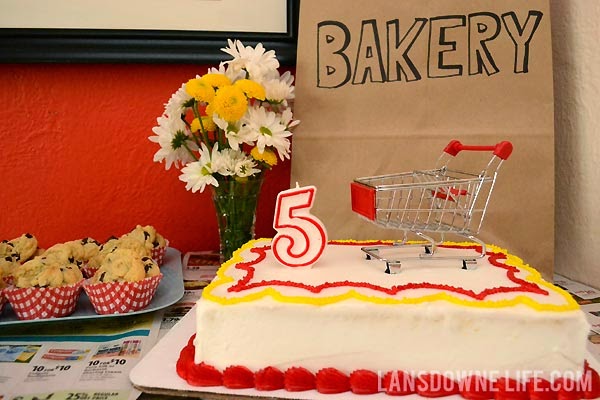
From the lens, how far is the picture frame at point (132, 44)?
1222 mm

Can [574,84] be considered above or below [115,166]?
above

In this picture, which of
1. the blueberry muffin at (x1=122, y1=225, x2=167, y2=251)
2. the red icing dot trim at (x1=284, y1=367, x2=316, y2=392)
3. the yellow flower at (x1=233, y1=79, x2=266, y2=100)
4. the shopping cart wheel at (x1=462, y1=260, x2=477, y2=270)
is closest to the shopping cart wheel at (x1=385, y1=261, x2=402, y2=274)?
the shopping cart wheel at (x1=462, y1=260, x2=477, y2=270)

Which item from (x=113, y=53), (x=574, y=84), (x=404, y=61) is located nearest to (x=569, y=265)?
(x=574, y=84)

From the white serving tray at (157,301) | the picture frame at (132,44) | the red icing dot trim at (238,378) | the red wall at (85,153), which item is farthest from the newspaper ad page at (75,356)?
the picture frame at (132,44)

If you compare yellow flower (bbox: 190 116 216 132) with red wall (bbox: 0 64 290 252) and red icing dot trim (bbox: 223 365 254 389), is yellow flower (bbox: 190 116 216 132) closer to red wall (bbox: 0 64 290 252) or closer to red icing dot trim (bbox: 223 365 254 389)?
red wall (bbox: 0 64 290 252)

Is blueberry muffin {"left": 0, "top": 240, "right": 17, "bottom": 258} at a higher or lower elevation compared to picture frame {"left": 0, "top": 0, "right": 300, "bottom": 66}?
lower

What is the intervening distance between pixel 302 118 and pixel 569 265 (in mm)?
687

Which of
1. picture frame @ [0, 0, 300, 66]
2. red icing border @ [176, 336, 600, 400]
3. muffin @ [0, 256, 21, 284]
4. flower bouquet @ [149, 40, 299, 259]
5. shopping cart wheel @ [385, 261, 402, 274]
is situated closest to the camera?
red icing border @ [176, 336, 600, 400]

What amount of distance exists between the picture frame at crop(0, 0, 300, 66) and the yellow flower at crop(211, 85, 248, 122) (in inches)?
10.8

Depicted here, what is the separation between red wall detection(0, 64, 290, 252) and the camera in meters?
1.29

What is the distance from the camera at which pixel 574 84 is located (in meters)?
1.19

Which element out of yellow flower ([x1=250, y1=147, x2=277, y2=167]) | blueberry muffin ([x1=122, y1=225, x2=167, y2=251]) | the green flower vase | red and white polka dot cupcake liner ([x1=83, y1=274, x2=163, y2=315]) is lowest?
red and white polka dot cupcake liner ([x1=83, y1=274, x2=163, y2=315])

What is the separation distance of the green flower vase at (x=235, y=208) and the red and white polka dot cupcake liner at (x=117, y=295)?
0.26m

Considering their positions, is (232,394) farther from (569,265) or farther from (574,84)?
(574,84)
